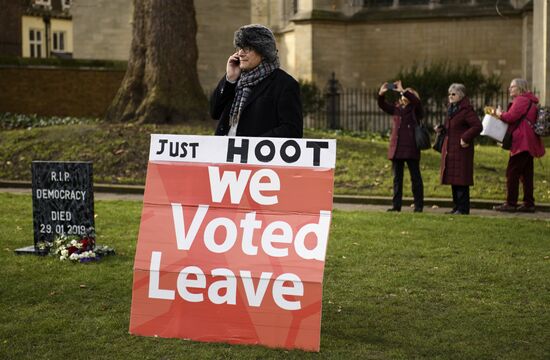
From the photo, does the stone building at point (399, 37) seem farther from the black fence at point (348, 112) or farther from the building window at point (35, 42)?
the building window at point (35, 42)

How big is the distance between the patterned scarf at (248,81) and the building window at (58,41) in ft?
211

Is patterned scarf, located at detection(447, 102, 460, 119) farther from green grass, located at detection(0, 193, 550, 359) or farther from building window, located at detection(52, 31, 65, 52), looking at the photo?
building window, located at detection(52, 31, 65, 52)

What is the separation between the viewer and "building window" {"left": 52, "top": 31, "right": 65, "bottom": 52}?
6944cm

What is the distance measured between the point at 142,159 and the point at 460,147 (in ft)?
21.3

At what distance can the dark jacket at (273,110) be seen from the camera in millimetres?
6812

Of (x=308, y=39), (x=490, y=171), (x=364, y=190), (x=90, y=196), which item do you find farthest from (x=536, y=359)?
(x=308, y=39)

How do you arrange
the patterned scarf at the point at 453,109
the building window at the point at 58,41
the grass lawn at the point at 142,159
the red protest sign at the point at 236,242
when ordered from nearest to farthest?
1. the red protest sign at the point at 236,242
2. the patterned scarf at the point at 453,109
3. the grass lawn at the point at 142,159
4. the building window at the point at 58,41

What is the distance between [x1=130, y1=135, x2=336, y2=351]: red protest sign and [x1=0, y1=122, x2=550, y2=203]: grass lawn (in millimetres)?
9115

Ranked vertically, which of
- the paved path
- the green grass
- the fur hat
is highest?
the fur hat

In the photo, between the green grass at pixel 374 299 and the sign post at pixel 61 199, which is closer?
the green grass at pixel 374 299

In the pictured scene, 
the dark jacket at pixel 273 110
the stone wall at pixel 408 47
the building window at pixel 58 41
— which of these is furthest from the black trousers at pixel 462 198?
the building window at pixel 58 41

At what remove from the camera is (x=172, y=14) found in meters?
19.5

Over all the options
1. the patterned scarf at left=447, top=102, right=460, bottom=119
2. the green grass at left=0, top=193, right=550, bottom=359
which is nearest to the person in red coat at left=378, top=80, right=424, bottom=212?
the patterned scarf at left=447, top=102, right=460, bottom=119

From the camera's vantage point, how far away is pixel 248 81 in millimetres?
6891
